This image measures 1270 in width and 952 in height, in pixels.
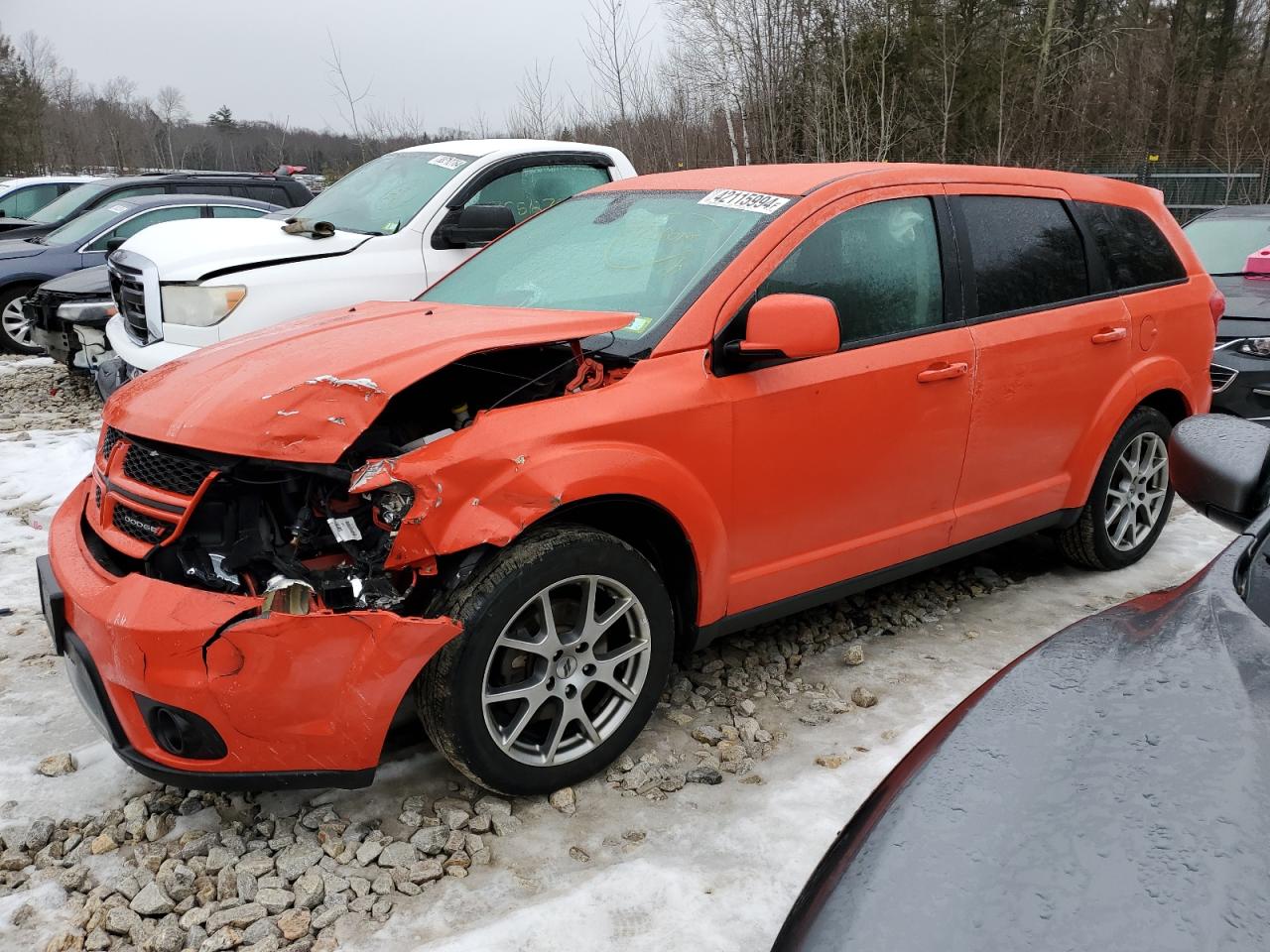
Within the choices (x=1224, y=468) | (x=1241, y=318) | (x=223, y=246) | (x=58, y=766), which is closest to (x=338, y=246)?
(x=223, y=246)

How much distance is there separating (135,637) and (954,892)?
1890 mm

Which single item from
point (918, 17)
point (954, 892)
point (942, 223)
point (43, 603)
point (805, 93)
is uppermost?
point (918, 17)

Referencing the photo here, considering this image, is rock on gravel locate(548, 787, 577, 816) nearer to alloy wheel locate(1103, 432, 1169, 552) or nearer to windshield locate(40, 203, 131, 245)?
alloy wheel locate(1103, 432, 1169, 552)

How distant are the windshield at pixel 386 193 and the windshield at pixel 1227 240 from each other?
572 cm

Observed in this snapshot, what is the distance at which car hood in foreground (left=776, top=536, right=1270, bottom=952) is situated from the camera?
1.11 meters

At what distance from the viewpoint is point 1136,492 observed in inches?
173

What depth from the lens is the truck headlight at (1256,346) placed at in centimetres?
591

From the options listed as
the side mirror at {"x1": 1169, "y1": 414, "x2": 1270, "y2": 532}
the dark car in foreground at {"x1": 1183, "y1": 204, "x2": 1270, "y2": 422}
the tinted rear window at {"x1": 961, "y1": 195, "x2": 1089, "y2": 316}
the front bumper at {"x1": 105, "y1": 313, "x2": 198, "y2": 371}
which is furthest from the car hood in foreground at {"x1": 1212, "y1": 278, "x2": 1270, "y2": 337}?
the front bumper at {"x1": 105, "y1": 313, "x2": 198, "y2": 371}

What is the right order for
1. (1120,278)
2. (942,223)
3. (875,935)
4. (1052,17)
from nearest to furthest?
(875,935) < (942,223) < (1120,278) < (1052,17)

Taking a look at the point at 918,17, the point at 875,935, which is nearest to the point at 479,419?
the point at 875,935

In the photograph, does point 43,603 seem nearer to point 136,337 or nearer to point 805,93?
point 136,337

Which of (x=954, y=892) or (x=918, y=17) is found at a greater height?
(x=918, y=17)

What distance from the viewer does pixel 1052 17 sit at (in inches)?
836

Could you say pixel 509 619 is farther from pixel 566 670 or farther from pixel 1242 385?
pixel 1242 385
